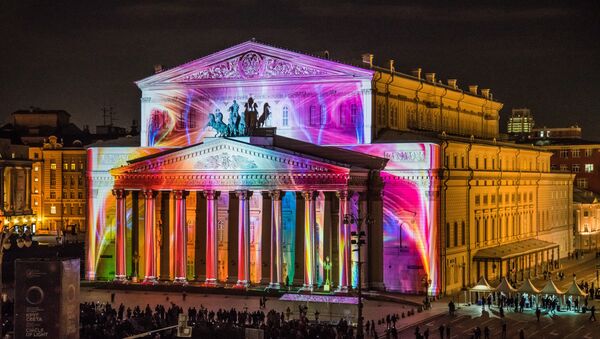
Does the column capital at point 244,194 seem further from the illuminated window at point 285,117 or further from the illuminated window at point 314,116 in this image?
the illuminated window at point 314,116

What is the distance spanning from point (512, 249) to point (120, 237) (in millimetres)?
34932

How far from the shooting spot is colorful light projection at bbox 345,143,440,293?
259 feet

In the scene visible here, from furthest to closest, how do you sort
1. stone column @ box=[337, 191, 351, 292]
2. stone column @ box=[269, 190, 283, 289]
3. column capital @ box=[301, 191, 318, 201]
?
stone column @ box=[269, 190, 283, 289], column capital @ box=[301, 191, 318, 201], stone column @ box=[337, 191, 351, 292]

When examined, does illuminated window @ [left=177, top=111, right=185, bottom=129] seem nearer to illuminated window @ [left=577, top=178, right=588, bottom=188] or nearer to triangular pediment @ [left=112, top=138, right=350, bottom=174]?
triangular pediment @ [left=112, top=138, right=350, bottom=174]

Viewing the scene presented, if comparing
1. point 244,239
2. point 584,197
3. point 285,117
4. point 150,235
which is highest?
point 285,117

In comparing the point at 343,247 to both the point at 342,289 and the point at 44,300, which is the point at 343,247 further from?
the point at 44,300

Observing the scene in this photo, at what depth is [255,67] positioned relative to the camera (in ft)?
278

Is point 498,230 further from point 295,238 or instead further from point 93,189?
point 93,189

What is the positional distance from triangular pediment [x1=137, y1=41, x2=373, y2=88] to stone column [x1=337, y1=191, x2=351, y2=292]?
36.3 ft

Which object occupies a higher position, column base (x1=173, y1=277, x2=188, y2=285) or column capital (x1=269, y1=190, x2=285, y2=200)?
column capital (x1=269, y1=190, x2=285, y2=200)

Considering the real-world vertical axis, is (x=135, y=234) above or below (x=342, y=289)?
above

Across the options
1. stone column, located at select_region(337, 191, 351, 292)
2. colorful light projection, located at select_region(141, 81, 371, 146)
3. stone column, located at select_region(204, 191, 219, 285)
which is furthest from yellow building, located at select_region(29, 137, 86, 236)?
stone column, located at select_region(337, 191, 351, 292)

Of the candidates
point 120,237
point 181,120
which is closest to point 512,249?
point 181,120

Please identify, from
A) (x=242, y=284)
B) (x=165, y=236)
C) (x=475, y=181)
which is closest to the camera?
(x=242, y=284)
